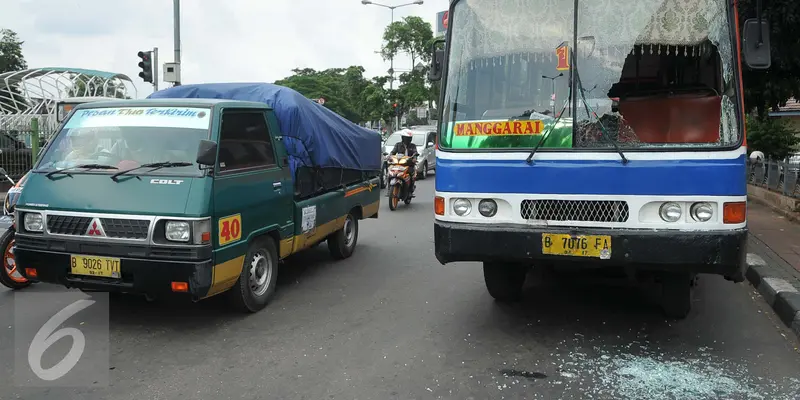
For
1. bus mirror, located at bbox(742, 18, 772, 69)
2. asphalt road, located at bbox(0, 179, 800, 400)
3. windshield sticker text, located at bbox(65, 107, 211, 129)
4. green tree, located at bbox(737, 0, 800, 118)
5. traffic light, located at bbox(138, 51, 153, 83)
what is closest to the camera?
asphalt road, located at bbox(0, 179, 800, 400)

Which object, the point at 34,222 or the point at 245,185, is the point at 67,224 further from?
the point at 245,185

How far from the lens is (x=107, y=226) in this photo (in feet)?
14.9

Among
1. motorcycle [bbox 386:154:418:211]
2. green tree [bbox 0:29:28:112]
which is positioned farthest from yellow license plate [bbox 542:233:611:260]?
green tree [bbox 0:29:28:112]

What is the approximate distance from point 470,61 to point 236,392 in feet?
9.33

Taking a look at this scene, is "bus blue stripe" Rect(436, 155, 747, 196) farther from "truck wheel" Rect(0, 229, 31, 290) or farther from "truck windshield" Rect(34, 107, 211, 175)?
"truck wheel" Rect(0, 229, 31, 290)

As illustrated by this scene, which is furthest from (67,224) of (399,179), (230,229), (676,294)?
(399,179)

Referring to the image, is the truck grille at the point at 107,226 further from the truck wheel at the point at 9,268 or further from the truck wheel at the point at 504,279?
the truck wheel at the point at 504,279

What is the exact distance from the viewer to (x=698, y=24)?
4.30 metres

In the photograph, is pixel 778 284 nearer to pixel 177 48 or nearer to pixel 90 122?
pixel 90 122

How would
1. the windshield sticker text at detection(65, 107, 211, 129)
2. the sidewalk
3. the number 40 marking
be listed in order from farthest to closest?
the sidewalk → the windshield sticker text at detection(65, 107, 211, 129) → the number 40 marking

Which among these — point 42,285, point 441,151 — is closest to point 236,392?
point 441,151

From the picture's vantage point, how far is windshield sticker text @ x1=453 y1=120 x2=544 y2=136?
4.46 metres

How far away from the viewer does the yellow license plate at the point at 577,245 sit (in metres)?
4.15

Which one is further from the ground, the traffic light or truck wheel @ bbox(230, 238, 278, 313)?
the traffic light
